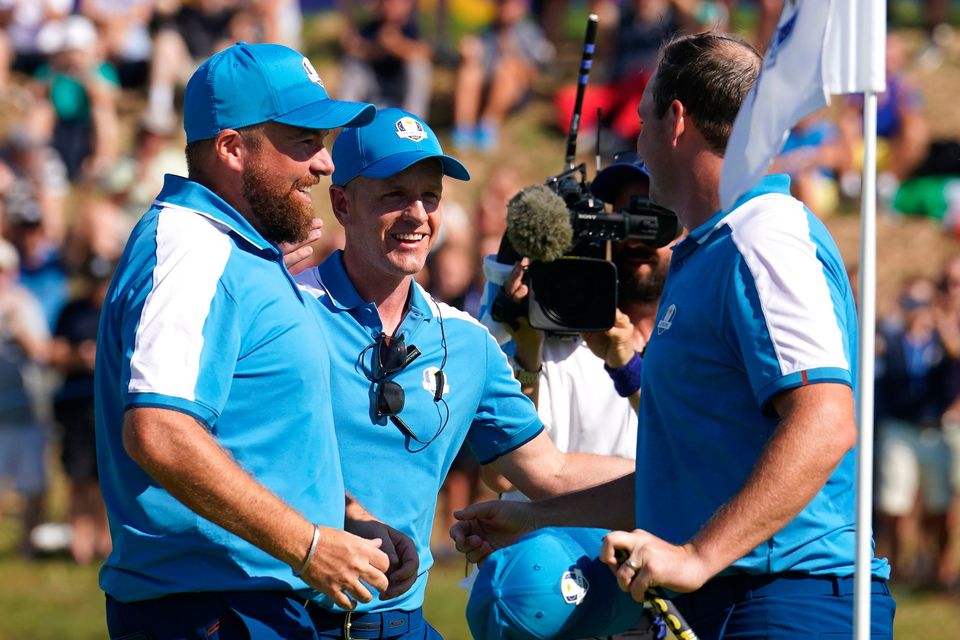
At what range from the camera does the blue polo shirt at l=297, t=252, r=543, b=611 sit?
4539 mm

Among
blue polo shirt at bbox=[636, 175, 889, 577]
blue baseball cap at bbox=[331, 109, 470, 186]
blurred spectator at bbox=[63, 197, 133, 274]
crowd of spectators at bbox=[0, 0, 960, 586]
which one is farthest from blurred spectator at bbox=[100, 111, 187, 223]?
blue polo shirt at bbox=[636, 175, 889, 577]

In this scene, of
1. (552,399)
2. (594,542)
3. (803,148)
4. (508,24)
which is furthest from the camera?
(508,24)

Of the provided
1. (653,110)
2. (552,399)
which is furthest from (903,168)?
(653,110)

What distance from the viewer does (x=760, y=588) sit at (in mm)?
3814

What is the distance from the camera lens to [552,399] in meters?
5.64

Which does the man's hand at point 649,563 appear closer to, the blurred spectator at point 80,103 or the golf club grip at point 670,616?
the golf club grip at point 670,616

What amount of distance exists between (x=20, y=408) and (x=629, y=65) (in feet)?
22.1

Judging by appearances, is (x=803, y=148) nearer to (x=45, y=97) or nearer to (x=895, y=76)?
(x=895, y=76)

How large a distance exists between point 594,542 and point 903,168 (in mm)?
10993

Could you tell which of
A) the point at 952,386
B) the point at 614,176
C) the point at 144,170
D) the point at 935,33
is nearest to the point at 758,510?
the point at 614,176

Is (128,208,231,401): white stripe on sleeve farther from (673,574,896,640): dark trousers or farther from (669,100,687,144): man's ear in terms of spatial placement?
(673,574,896,640): dark trousers

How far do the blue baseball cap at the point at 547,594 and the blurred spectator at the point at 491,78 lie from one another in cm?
1172

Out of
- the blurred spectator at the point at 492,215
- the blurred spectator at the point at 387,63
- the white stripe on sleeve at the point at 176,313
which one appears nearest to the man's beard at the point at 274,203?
the white stripe on sleeve at the point at 176,313

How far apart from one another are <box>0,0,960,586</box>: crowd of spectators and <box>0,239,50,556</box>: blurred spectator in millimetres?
15
